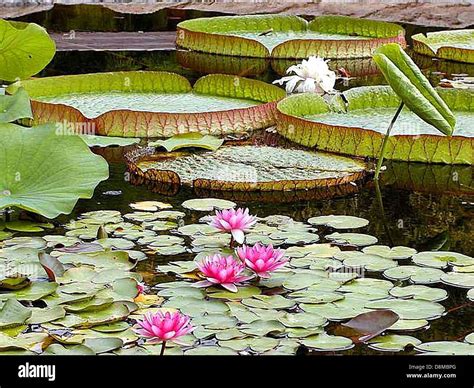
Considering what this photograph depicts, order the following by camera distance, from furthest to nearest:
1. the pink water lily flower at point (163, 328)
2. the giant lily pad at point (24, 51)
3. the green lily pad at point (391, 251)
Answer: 1. the giant lily pad at point (24, 51)
2. the green lily pad at point (391, 251)
3. the pink water lily flower at point (163, 328)

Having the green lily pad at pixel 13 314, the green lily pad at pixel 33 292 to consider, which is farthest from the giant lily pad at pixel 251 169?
the green lily pad at pixel 13 314

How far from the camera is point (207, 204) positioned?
80.2 inches

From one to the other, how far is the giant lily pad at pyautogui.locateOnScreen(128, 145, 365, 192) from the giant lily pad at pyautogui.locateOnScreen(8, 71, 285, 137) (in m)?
0.19

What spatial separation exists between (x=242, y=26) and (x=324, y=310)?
11.0ft

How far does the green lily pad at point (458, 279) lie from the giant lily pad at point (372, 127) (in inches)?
29.8

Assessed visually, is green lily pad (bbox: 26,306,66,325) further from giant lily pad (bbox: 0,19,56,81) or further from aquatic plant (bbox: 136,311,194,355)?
giant lily pad (bbox: 0,19,56,81)

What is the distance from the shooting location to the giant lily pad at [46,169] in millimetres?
1848

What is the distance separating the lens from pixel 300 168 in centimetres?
226

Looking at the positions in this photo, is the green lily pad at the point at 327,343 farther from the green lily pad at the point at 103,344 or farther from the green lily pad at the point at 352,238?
the green lily pad at the point at 352,238

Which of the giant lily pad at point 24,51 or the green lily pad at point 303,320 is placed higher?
the giant lily pad at point 24,51

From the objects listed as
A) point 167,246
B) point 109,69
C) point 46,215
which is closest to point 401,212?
point 167,246

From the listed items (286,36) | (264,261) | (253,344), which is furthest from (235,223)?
(286,36)

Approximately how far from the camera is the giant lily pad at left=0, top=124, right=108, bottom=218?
1.85 m

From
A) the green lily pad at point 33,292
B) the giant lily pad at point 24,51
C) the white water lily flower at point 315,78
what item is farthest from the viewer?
the white water lily flower at point 315,78
